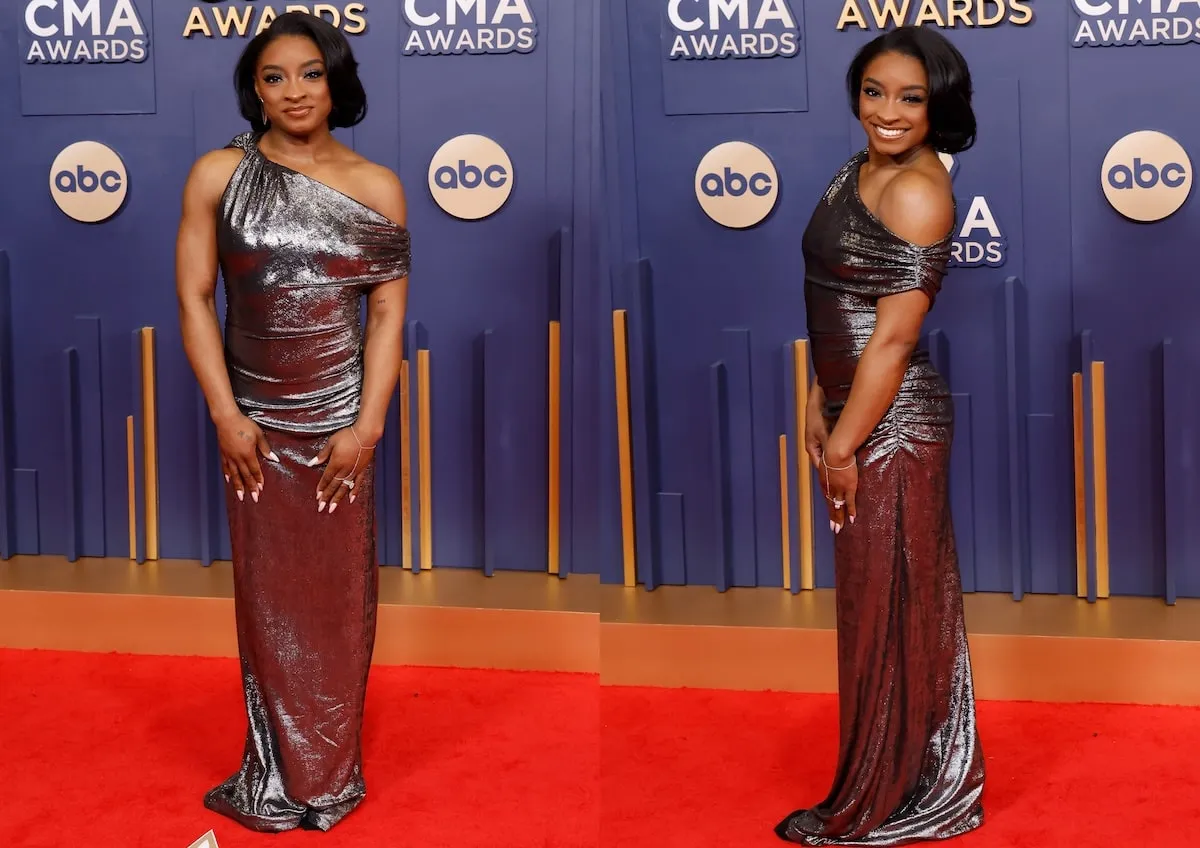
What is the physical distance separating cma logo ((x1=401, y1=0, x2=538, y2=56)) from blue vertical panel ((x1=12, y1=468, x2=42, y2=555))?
1901 mm

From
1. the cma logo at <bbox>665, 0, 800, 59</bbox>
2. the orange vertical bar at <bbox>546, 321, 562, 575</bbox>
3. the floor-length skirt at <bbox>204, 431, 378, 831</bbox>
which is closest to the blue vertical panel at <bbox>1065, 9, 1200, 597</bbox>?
the cma logo at <bbox>665, 0, 800, 59</bbox>

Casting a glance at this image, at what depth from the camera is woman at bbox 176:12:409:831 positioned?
295 centimetres

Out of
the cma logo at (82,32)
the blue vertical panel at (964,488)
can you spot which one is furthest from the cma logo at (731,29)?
the cma logo at (82,32)

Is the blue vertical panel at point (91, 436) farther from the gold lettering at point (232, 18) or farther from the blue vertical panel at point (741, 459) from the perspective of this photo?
the blue vertical panel at point (741, 459)

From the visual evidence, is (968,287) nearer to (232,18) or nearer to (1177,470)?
(1177,470)

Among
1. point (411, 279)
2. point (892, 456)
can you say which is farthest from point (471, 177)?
point (892, 456)

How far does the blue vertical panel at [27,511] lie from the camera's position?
15.2 ft

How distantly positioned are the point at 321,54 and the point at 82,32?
1.83 meters

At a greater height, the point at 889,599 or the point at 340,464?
the point at 340,464

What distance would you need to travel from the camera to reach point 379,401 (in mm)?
3070

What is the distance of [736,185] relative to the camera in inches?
163

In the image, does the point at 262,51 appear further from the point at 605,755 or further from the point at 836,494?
the point at 605,755

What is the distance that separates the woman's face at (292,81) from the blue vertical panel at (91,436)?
6.08 ft

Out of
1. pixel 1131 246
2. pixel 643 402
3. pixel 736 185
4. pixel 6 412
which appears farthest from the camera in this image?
pixel 6 412
